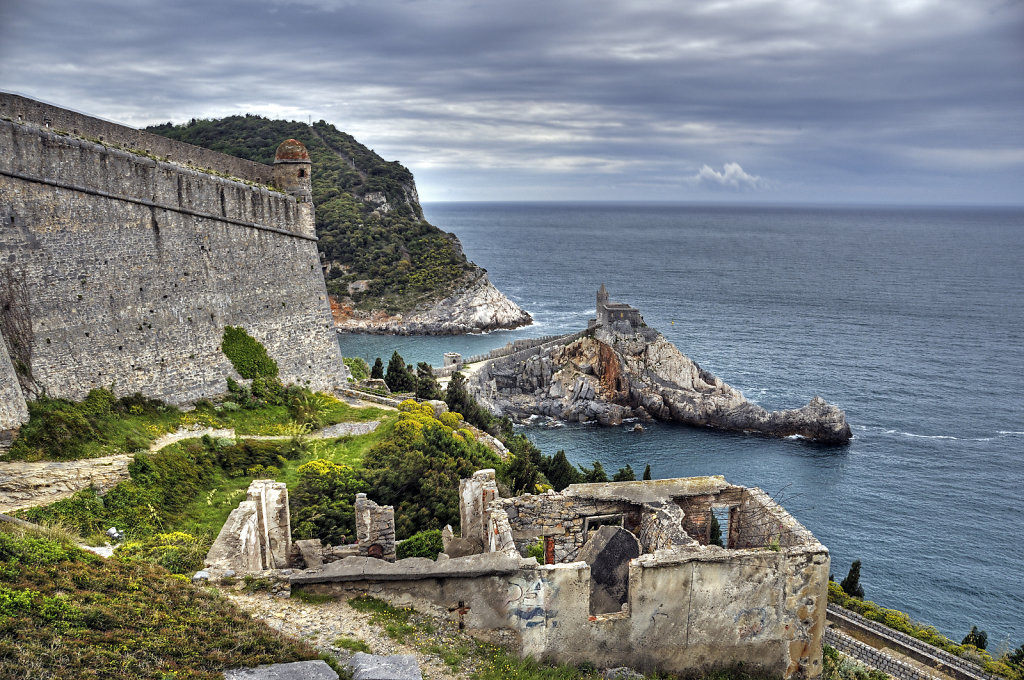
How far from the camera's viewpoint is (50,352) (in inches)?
690

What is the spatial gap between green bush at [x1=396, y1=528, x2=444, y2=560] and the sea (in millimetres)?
26724

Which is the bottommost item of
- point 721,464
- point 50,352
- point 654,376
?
point 721,464

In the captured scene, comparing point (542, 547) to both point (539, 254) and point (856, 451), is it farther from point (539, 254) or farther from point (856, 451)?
point (539, 254)

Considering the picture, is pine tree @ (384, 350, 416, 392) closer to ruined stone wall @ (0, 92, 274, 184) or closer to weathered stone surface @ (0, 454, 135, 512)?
ruined stone wall @ (0, 92, 274, 184)

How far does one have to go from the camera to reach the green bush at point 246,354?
74.4 ft

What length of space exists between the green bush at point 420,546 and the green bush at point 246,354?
10663 millimetres

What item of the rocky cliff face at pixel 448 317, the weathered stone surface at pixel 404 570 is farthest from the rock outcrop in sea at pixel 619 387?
the weathered stone surface at pixel 404 570

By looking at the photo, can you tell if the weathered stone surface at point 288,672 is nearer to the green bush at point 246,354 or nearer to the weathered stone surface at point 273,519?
the weathered stone surface at point 273,519

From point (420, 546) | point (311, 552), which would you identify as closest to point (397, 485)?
point (420, 546)

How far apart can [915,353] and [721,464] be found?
37774 mm

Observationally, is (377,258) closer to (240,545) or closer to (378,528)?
(378,528)

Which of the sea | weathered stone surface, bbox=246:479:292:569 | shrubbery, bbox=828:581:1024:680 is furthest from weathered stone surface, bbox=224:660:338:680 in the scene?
the sea

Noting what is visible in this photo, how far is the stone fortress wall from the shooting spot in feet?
56.4

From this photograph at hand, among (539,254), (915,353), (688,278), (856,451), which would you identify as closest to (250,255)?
(856,451)
